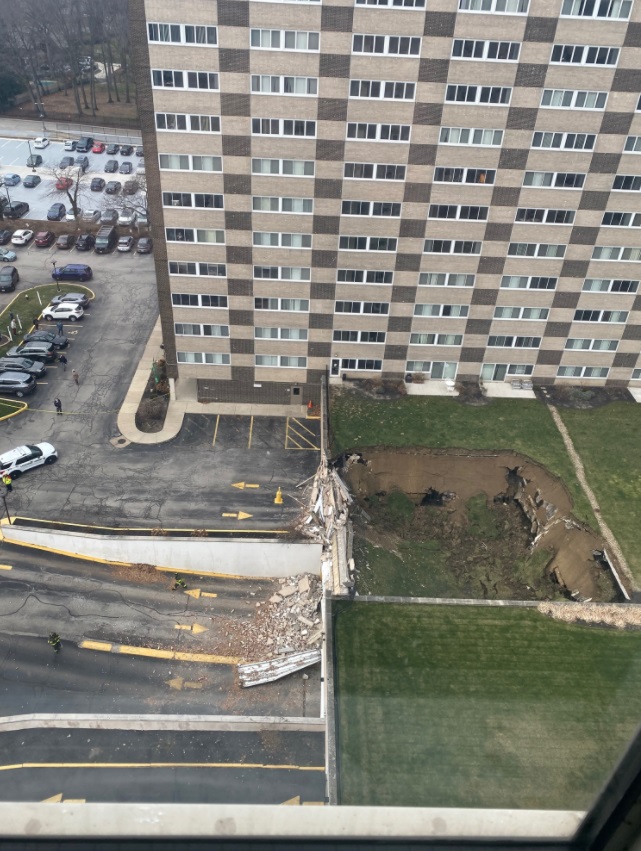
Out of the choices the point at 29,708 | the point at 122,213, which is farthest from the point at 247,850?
the point at 122,213

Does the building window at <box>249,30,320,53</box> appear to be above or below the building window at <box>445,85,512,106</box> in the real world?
above

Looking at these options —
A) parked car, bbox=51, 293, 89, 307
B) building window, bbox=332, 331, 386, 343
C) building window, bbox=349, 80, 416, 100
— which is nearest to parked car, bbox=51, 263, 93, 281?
parked car, bbox=51, 293, 89, 307

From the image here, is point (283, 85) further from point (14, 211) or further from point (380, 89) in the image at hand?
point (14, 211)

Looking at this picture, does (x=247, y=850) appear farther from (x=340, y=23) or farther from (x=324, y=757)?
(x=340, y=23)

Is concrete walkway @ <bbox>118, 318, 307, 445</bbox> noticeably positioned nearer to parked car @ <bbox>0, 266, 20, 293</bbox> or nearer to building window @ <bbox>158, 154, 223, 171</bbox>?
building window @ <bbox>158, 154, 223, 171</bbox>

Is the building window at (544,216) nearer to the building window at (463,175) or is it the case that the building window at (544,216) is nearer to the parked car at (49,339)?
the building window at (463,175)

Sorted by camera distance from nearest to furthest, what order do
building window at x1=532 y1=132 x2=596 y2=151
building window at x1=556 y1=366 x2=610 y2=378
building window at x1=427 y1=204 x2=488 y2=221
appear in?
building window at x1=532 y1=132 x2=596 y2=151
building window at x1=427 y1=204 x2=488 y2=221
building window at x1=556 y1=366 x2=610 y2=378

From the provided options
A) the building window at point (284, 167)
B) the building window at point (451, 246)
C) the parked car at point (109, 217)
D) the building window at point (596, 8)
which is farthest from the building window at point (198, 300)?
the parked car at point (109, 217)
